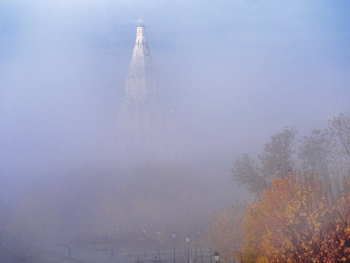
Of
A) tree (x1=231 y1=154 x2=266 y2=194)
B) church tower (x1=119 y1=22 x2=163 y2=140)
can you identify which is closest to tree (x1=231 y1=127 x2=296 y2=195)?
tree (x1=231 y1=154 x2=266 y2=194)

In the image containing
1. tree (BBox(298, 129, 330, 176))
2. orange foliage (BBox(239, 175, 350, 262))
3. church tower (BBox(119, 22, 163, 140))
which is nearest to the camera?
orange foliage (BBox(239, 175, 350, 262))

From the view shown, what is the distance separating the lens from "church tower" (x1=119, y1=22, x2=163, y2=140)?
1810 inches

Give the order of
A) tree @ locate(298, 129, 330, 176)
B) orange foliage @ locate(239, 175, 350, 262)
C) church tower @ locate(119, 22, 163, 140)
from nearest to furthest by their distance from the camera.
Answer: orange foliage @ locate(239, 175, 350, 262)
tree @ locate(298, 129, 330, 176)
church tower @ locate(119, 22, 163, 140)

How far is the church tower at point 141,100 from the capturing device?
46.0m

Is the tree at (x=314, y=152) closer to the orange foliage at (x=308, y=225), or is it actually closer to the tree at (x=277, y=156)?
the tree at (x=277, y=156)

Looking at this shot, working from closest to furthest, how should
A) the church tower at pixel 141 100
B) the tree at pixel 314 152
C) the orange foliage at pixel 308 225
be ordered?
1. the orange foliage at pixel 308 225
2. the tree at pixel 314 152
3. the church tower at pixel 141 100

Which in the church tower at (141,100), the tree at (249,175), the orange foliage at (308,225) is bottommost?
the orange foliage at (308,225)

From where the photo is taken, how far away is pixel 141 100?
46844mm

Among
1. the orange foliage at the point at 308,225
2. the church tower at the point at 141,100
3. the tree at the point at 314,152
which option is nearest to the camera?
the orange foliage at the point at 308,225

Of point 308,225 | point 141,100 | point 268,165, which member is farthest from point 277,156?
point 141,100

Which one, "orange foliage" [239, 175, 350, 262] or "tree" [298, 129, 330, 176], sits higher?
"tree" [298, 129, 330, 176]

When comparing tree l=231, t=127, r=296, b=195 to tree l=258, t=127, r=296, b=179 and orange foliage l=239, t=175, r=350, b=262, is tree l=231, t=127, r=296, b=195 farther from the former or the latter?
orange foliage l=239, t=175, r=350, b=262

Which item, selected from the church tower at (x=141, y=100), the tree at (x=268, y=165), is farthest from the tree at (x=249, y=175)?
the church tower at (x=141, y=100)

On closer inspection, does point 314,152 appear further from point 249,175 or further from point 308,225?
point 308,225
